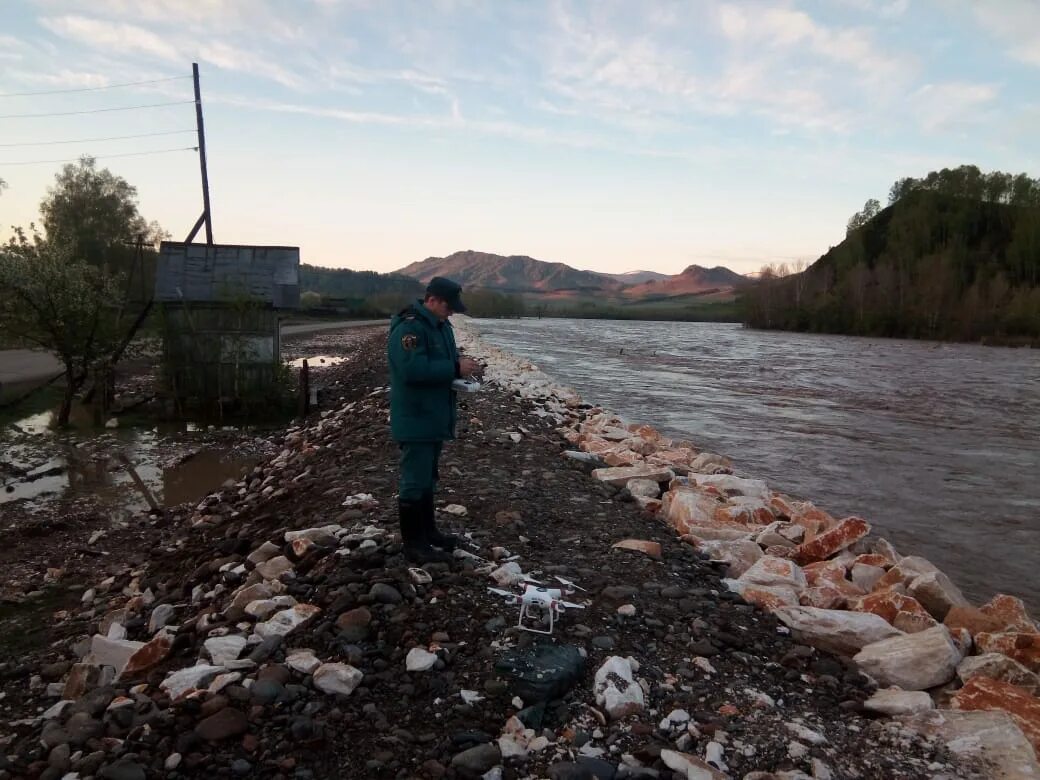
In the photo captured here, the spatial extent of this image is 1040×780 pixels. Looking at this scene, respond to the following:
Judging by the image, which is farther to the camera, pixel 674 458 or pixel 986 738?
pixel 674 458

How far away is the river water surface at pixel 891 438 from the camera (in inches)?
313

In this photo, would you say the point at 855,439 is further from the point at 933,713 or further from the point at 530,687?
the point at 530,687

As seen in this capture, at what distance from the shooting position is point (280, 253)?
645 inches

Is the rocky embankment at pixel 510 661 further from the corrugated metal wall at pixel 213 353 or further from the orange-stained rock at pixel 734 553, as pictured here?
the corrugated metal wall at pixel 213 353

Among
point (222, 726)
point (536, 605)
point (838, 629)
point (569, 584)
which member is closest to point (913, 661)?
point (838, 629)

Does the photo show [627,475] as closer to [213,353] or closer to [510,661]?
[510,661]

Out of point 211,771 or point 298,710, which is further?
point 298,710

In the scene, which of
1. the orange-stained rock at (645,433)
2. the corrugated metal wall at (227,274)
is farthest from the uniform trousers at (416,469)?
the corrugated metal wall at (227,274)

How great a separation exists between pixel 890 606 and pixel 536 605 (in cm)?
245

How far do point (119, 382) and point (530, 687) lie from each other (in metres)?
20.9

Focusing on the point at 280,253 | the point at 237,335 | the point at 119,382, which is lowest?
the point at 119,382

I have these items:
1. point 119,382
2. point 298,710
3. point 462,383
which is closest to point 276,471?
point 462,383

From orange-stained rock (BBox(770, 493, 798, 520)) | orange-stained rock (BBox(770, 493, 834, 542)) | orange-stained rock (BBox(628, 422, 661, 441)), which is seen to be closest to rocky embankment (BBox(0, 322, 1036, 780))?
orange-stained rock (BBox(770, 493, 834, 542))

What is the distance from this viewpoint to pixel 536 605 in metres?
4.03
